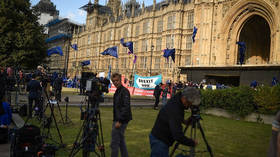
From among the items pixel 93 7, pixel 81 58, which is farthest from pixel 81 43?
pixel 93 7

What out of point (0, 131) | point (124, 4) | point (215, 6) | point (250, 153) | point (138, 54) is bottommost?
point (250, 153)

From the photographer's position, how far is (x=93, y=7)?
224 feet

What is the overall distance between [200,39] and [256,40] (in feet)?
25.7

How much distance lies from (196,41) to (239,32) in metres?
5.62

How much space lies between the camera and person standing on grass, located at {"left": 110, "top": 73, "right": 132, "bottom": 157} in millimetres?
4555

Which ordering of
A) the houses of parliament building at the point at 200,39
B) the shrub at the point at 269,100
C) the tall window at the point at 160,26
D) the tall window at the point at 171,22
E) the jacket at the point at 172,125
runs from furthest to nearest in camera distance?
1. the tall window at the point at 160,26
2. the tall window at the point at 171,22
3. the houses of parliament building at the point at 200,39
4. the shrub at the point at 269,100
5. the jacket at the point at 172,125

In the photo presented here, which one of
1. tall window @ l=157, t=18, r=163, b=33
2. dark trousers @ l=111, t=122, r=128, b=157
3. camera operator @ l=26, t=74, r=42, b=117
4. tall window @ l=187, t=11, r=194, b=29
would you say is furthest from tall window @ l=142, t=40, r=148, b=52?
dark trousers @ l=111, t=122, r=128, b=157

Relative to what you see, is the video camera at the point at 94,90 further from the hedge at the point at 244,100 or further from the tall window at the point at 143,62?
the tall window at the point at 143,62

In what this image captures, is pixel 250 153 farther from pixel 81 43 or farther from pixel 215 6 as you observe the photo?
pixel 81 43

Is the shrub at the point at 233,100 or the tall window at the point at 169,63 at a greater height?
the tall window at the point at 169,63

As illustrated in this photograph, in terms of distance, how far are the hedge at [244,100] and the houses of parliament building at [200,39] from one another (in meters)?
8.96

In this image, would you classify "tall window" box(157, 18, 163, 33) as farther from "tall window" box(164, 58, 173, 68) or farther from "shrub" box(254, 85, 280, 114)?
"shrub" box(254, 85, 280, 114)

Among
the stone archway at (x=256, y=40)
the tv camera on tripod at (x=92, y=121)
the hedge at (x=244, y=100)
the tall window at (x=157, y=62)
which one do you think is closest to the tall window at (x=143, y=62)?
the tall window at (x=157, y=62)

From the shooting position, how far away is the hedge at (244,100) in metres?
11.5
